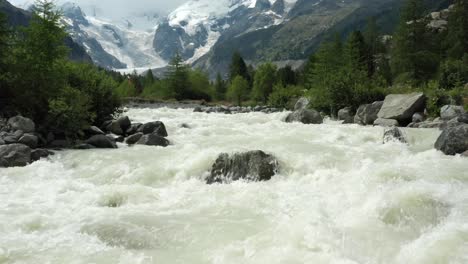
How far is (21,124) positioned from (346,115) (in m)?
22.0

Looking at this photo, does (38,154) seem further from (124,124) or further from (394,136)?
(394,136)

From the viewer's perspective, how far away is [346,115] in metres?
31.2

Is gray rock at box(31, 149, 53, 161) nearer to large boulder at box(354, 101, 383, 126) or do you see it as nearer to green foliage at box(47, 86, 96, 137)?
green foliage at box(47, 86, 96, 137)

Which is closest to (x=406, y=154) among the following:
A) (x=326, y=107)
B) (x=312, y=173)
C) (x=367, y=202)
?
(x=312, y=173)

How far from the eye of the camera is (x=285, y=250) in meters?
7.91

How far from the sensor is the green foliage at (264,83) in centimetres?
7744

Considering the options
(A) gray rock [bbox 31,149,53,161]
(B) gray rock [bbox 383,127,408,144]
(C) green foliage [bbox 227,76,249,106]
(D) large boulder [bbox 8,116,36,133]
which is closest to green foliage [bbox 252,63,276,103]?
(C) green foliage [bbox 227,76,249,106]

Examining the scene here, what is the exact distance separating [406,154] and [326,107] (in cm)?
2000

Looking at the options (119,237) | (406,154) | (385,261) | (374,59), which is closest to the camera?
(385,261)

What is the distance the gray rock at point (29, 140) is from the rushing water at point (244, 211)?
307 centimetres

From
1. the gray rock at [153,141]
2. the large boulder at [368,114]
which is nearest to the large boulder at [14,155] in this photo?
the gray rock at [153,141]

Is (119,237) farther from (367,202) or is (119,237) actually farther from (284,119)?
(284,119)

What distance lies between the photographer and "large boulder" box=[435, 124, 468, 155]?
14.9 m

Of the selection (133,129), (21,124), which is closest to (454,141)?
(133,129)
